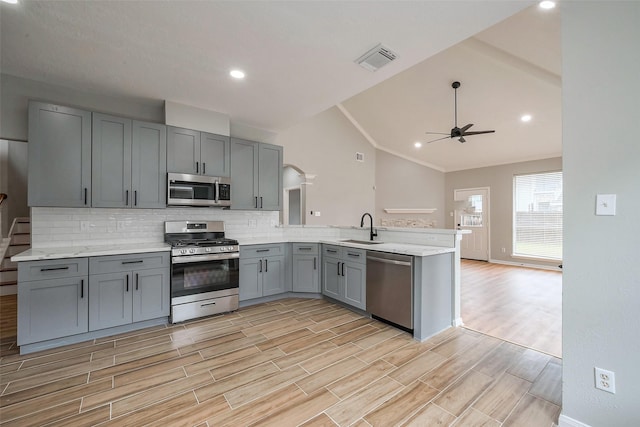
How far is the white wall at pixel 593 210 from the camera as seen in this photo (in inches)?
56.2

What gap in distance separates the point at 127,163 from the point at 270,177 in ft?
6.11

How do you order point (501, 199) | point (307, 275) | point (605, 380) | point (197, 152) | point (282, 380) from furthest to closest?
point (501, 199), point (307, 275), point (197, 152), point (282, 380), point (605, 380)

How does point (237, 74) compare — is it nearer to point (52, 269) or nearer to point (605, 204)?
point (52, 269)

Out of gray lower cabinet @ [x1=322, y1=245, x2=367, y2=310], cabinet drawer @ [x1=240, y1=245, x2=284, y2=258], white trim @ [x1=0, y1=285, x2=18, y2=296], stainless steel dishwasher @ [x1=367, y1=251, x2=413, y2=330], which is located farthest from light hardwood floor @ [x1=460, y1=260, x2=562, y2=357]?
white trim @ [x1=0, y1=285, x2=18, y2=296]

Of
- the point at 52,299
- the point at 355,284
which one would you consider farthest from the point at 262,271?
the point at 52,299

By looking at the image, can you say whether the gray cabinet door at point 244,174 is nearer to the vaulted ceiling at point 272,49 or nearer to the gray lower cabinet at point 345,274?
the vaulted ceiling at point 272,49

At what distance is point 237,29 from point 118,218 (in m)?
2.70

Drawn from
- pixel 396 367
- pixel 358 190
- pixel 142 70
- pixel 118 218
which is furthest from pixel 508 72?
pixel 118 218

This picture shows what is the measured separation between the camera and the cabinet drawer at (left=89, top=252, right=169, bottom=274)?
2689mm

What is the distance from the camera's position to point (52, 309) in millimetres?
2516

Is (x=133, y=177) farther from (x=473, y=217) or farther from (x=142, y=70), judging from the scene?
(x=473, y=217)

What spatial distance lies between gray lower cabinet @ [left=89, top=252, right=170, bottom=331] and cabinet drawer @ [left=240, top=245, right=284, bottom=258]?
0.93 m

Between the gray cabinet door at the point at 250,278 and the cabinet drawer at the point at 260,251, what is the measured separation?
7cm

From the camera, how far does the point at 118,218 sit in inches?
133
